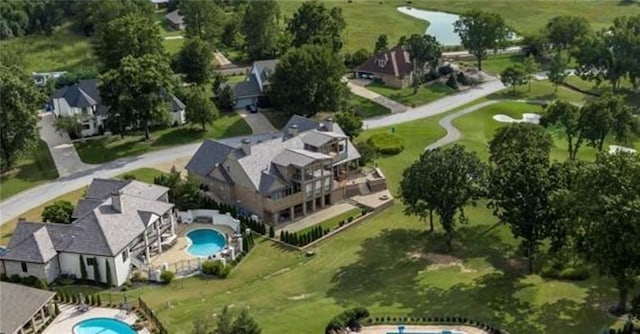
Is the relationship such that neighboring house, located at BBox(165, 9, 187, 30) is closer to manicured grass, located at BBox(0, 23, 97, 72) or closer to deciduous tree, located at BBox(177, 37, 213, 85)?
manicured grass, located at BBox(0, 23, 97, 72)

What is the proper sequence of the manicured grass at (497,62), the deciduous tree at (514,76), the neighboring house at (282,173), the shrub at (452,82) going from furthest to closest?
the manicured grass at (497,62) < the shrub at (452,82) < the deciduous tree at (514,76) < the neighboring house at (282,173)

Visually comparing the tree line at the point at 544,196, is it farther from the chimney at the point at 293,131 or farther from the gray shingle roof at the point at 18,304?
the gray shingle roof at the point at 18,304

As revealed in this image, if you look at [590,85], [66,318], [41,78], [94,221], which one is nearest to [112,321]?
[66,318]

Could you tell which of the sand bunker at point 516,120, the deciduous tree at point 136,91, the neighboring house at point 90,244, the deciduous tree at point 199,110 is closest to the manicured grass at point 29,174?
the deciduous tree at point 136,91

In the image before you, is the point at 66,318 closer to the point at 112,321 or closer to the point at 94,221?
the point at 112,321

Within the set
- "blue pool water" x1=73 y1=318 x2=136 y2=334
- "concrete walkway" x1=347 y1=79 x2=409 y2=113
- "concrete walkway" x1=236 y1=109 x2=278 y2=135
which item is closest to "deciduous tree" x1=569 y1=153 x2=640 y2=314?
"blue pool water" x1=73 y1=318 x2=136 y2=334

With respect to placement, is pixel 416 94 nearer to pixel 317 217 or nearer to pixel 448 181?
pixel 317 217

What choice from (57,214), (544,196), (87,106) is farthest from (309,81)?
(544,196)
